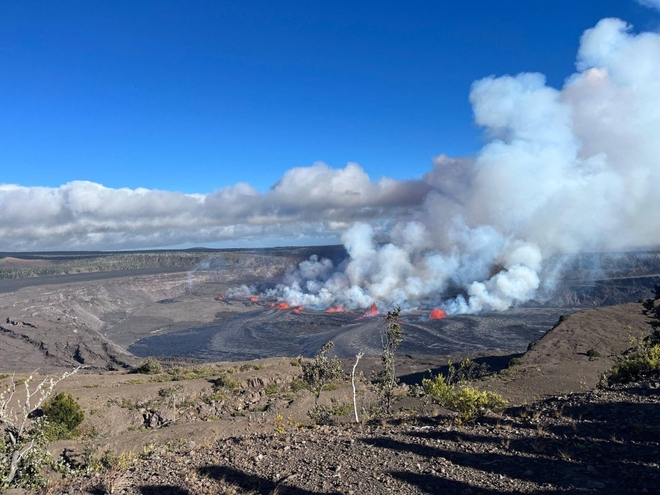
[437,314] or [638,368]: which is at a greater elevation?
[638,368]

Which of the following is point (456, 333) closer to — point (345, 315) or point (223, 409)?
point (345, 315)

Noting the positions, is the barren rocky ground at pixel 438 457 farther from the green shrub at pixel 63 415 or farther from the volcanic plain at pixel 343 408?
the green shrub at pixel 63 415

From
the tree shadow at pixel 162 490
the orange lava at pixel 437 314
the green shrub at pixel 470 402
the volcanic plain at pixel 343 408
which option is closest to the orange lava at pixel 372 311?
the volcanic plain at pixel 343 408

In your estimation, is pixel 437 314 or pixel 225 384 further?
pixel 437 314

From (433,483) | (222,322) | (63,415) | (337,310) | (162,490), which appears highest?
(433,483)

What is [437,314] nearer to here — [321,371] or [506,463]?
[321,371]

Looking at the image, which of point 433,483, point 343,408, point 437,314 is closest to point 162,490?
point 433,483

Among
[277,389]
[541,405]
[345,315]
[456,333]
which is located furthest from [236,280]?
[541,405]

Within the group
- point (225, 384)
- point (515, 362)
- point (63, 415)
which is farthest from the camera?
point (515, 362)
